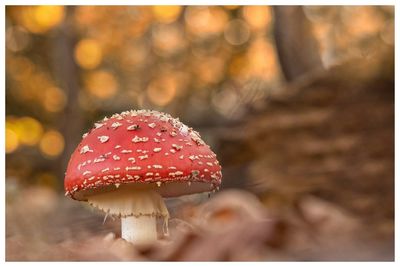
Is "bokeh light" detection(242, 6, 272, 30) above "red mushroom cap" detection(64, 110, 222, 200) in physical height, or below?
above

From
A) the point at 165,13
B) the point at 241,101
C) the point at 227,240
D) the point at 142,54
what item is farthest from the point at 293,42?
the point at 227,240

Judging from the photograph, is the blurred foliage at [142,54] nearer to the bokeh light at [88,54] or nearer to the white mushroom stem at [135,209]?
the bokeh light at [88,54]

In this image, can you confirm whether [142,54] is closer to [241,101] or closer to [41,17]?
[41,17]

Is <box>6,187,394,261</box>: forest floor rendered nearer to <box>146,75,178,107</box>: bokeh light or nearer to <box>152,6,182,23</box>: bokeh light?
<box>146,75,178,107</box>: bokeh light

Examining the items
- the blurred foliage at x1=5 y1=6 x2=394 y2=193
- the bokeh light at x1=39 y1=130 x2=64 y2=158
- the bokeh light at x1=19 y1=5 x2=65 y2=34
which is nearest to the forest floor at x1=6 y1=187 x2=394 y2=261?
the blurred foliage at x1=5 y1=6 x2=394 y2=193

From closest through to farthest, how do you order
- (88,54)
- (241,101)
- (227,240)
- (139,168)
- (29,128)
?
(227,240)
(139,168)
(241,101)
(88,54)
(29,128)
